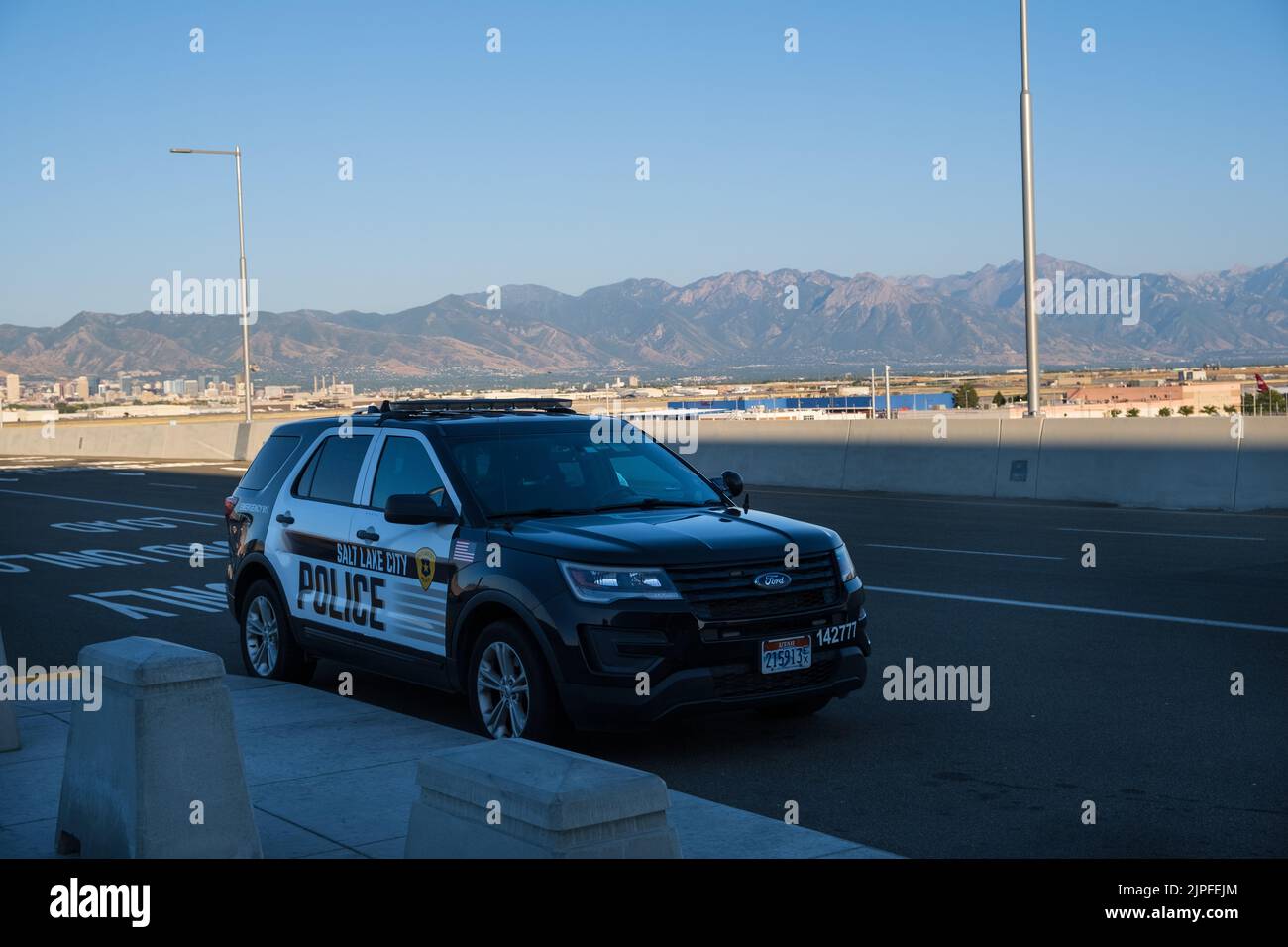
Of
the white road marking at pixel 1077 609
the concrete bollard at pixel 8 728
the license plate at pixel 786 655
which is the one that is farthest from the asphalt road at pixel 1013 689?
the concrete bollard at pixel 8 728

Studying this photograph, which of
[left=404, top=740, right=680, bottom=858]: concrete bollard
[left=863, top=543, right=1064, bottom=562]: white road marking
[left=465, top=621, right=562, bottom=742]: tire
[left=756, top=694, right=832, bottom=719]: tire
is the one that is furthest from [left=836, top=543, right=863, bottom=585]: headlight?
[left=863, top=543, right=1064, bottom=562]: white road marking

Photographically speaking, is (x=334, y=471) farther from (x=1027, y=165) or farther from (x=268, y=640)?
(x=1027, y=165)

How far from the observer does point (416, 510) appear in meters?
7.93

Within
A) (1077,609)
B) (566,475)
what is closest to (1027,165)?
(1077,609)

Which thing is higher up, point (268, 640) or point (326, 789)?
point (268, 640)

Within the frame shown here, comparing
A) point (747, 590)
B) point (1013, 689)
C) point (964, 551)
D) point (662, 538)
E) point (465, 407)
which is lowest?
point (1013, 689)

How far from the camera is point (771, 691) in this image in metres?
7.35

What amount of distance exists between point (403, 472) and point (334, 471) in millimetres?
756

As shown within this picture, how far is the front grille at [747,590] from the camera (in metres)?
7.23

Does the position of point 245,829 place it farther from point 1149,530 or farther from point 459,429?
point 1149,530

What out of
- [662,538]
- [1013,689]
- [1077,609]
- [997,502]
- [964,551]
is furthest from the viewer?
[997,502]

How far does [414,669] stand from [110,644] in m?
2.79

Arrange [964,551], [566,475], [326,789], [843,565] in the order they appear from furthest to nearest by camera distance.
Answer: [964,551] → [566,475] → [843,565] → [326,789]

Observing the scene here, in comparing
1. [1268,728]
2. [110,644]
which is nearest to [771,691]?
[1268,728]
